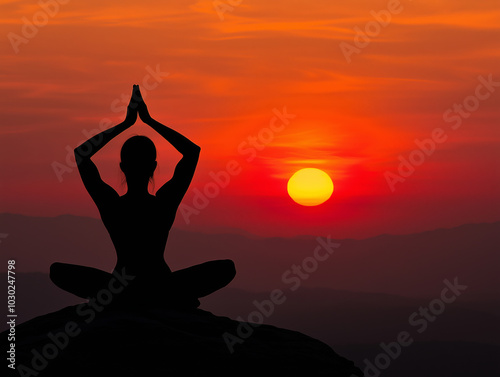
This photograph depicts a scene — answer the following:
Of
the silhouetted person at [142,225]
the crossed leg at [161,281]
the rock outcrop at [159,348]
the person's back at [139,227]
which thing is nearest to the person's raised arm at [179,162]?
the silhouetted person at [142,225]

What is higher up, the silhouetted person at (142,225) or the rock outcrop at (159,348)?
the silhouetted person at (142,225)

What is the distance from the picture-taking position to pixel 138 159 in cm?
1048

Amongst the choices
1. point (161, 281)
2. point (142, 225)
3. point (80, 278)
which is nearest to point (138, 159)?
point (142, 225)

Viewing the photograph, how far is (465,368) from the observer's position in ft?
484

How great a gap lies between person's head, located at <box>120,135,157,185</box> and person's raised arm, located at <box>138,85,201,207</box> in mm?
250

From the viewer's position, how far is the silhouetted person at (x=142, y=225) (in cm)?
1052

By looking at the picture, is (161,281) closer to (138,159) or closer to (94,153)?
(138,159)

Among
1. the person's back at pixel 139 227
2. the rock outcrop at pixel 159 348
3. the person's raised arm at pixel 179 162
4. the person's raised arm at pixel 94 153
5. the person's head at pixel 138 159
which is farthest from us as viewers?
the person's back at pixel 139 227

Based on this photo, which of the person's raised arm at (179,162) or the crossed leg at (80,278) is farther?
the crossed leg at (80,278)

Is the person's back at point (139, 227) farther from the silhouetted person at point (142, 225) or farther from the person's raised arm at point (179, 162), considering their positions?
the person's raised arm at point (179, 162)

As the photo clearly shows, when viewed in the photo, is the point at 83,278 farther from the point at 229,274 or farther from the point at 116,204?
the point at 229,274

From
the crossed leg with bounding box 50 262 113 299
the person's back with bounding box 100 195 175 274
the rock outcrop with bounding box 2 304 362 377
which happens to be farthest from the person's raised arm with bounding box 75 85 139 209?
the rock outcrop with bounding box 2 304 362 377

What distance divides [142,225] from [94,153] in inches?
48.5

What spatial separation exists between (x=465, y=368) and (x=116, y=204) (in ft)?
485
